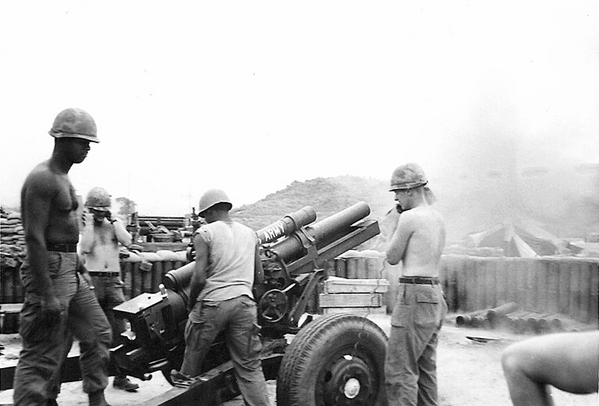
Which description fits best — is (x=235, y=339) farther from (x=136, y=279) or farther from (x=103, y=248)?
(x=136, y=279)

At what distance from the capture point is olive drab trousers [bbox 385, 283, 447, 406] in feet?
12.9

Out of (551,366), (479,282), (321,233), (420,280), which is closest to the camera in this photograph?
(551,366)

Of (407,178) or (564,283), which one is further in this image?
(564,283)

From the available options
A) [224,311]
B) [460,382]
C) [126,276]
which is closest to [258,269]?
[224,311]

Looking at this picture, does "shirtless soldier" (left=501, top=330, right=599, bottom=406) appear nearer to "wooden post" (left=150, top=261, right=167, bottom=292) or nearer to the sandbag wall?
the sandbag wall

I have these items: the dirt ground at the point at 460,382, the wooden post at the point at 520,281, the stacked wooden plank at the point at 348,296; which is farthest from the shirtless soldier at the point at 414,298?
the wooden post at the point at 520,281

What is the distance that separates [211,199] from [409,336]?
160cm

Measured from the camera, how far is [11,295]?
8289mm

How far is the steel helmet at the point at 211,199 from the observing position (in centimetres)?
412

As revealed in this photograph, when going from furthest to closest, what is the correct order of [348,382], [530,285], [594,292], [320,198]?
[320,198], [530,285], [594,292], [348,382]

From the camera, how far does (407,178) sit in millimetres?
4168

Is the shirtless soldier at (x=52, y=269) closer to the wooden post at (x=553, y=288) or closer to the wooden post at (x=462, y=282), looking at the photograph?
the wooden post at (x=553, y=288)

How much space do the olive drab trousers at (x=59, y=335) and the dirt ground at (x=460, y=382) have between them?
123cm

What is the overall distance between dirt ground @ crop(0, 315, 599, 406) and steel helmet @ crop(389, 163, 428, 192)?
7.04 feet
